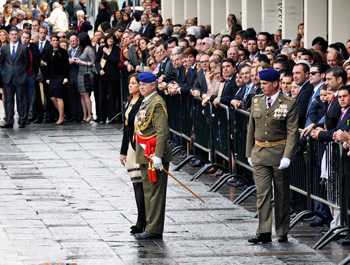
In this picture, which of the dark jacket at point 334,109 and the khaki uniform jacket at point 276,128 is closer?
the khaki uniform jacket at point 276,128

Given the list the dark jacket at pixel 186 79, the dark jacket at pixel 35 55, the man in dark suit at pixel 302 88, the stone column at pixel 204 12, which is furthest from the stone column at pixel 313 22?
the stone column at pixel 204 12

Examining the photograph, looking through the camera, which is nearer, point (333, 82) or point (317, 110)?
point (333, 82)

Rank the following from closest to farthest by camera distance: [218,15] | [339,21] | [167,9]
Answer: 1. [339,21]
2. [218,15]
3. [167,9]

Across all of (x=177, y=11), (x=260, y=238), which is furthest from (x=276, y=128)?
(x=177, y=11)

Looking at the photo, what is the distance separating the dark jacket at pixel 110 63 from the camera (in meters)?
25.3

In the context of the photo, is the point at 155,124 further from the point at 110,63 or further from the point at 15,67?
the point at 110,63

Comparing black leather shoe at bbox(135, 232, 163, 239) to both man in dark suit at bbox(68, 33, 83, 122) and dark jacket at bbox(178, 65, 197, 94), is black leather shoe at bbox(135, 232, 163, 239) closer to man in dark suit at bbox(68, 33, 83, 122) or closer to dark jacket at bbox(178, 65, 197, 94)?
dark jacket at bbox(178, 65, 197, 94)

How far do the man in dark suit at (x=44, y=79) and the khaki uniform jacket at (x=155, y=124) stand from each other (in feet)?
39.3

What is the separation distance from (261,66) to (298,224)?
3.05 m

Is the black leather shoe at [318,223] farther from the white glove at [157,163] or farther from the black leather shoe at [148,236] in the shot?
the white glove at [157,163]

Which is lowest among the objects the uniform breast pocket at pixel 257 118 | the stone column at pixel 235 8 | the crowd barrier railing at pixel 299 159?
the crowd barrier railing at pixel 299 159

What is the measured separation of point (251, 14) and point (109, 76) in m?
4.15

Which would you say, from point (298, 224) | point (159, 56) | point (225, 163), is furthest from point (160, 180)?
point (159, 56)

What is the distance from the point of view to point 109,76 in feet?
83.5
